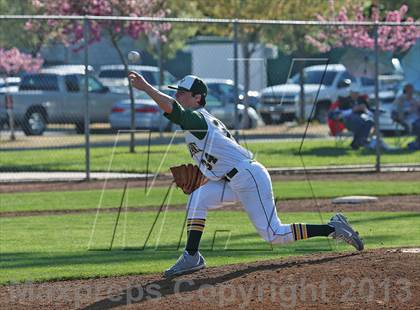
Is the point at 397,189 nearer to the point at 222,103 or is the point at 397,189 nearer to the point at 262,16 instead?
the point at 222,103

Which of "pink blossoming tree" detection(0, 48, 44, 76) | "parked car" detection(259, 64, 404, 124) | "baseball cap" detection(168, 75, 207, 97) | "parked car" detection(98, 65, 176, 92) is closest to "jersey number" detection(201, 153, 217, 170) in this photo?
"baseball cap" detection(168, 75, 207, 97)

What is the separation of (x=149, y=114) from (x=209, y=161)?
20.0 m

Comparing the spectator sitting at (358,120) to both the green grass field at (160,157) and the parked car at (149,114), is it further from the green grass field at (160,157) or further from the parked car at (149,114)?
the parked car at (149,114)

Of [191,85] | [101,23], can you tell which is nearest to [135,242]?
[191,85]

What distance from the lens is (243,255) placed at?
12977 millimetres

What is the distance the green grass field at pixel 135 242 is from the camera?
12203mm

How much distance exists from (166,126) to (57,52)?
4904 mm

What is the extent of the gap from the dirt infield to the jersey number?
1021 mm

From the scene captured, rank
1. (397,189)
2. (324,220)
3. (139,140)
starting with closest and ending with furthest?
(324,220) → (397,189) → (139,140)

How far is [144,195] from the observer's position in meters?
19.8

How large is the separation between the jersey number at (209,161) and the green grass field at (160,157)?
1204cm

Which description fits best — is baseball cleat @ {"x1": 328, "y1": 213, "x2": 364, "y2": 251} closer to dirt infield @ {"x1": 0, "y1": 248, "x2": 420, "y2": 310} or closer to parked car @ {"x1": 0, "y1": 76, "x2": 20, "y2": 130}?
dirt infield @ {"x1": 0, "y1": 248, "x2": 420, "y2": 310}

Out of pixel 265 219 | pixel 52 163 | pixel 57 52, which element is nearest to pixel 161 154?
pixel 52 163

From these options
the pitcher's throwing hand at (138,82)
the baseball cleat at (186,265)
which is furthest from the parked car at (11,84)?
the pitcher's throwing hand at (138,82)
